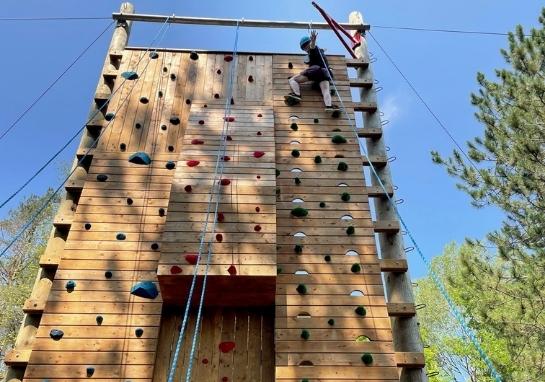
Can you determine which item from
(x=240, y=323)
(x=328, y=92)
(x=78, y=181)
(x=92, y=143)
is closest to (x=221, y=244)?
(x=240, y=323)

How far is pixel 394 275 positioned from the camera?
13.9 ft

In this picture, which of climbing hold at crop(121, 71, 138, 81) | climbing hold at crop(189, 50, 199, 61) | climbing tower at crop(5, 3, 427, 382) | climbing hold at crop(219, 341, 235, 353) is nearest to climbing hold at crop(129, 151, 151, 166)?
climbing tower at crop(5, 3, 427, 382)

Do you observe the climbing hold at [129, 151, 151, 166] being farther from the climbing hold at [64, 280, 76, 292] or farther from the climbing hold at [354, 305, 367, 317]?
the climbing hold at [354, 305, 367, 317]

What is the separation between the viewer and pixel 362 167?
4738 millimetres

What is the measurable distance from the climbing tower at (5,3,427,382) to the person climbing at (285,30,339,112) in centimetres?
14

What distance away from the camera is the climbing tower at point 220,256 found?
3.48 metres

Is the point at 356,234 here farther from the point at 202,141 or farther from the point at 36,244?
the point at 36,244

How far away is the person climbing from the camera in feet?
17.6

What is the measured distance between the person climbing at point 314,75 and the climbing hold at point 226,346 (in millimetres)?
2821

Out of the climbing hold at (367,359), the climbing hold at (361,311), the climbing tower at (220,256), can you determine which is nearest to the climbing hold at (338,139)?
the climbing tower at (220,256)

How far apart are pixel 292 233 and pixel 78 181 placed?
2156 mm

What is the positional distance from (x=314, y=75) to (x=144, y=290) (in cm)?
324

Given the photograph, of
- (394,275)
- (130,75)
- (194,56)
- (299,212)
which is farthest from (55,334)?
(194,56)

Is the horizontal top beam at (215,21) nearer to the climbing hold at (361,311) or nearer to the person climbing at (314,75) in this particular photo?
the person climbing at (314,75)
